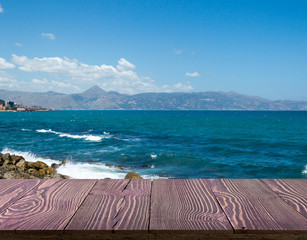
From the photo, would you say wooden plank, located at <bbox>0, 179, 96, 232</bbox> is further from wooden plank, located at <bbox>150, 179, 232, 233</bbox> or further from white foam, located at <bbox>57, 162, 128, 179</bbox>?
white foam, located at <bbox>57, 162, 128, 179</bbox>

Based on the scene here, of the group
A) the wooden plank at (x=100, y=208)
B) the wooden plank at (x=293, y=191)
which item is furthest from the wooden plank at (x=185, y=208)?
the wooden plank at (x=293, y=191)

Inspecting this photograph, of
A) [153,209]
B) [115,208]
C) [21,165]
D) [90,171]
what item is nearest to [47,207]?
[115,208]

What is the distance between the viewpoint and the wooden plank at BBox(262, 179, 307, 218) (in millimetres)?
1955

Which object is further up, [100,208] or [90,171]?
[100,208]

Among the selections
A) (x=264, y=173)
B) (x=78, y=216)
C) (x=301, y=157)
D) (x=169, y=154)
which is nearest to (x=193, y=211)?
(x=78, y=216)

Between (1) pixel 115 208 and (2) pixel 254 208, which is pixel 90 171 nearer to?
(1) pixel 115 208

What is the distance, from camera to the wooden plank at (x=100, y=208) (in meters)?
1.58

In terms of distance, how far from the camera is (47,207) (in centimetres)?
188

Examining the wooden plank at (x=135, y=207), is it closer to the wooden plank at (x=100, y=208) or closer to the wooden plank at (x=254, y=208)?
the wooden plank at (x=100, y=208)

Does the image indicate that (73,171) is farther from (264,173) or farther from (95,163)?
(264,173)

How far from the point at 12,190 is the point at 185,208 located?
149 centimetres

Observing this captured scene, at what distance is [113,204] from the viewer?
1929 mm

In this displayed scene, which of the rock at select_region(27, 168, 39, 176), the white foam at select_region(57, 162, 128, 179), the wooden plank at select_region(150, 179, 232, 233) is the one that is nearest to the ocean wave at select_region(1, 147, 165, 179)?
the white foam at select_region(57, 162, 128, 179)

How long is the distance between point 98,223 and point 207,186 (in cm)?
112
